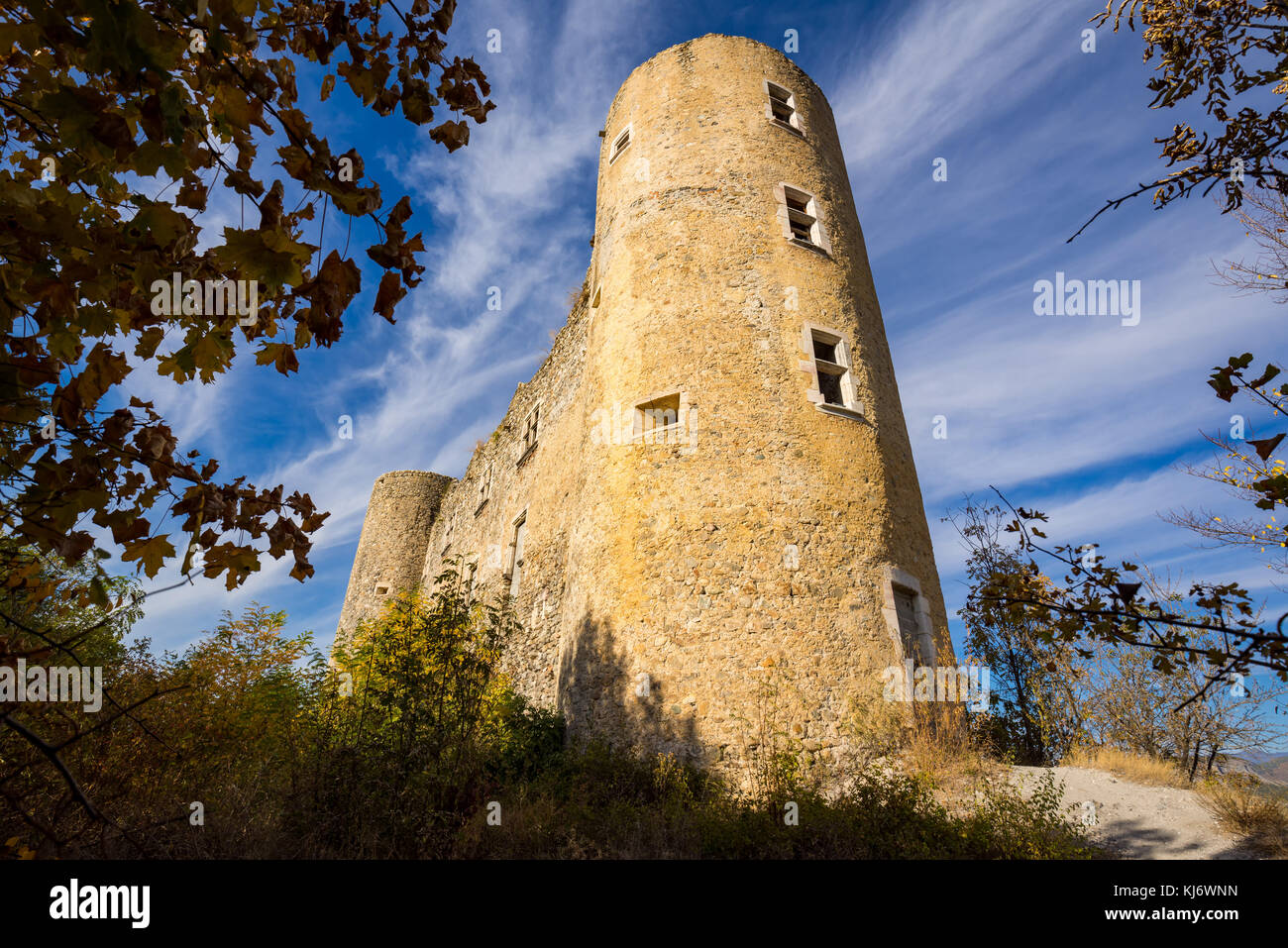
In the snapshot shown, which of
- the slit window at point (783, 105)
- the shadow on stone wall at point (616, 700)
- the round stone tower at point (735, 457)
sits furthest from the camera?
the slit window at point (783, 105)

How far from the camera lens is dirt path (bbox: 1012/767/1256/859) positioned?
15.8 ft

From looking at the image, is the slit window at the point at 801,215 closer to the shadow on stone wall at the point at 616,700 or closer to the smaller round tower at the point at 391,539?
the shadow on stone wall at the point at 616,700

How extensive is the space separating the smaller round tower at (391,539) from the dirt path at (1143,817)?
67.6 feet

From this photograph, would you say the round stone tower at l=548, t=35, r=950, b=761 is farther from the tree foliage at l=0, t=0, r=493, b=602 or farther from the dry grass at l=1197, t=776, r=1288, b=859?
the tree foliage at l=0, t=0, r=493, b=602

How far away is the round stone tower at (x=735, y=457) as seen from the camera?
6.65 m

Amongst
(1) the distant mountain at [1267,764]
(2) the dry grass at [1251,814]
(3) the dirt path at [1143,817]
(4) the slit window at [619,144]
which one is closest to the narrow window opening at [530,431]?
(4) the slit window at [619,144]

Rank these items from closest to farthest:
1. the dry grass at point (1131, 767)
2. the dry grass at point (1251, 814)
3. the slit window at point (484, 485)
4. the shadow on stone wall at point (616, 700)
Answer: the dry grass at point (1251, 814) → the dry grass at point (1131, 767) → the shadow on stone wall at point (616, 700) → the slit window at point (484, 485)

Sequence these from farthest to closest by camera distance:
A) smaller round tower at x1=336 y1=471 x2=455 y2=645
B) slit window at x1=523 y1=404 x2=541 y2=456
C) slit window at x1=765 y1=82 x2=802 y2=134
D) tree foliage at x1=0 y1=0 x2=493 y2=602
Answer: smaller round tower at x1=336 y1=471 x2=455 y2=645 → slit window at x1=523 y1=404 x2=541 y2=456 → slit window at x1=765 y1=82 x2=802 y2=134 → tree foliage at x1=0 y1=0 x2=493 y2=602

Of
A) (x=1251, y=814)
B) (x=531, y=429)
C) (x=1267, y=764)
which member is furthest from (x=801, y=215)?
(x=1267, y=764)

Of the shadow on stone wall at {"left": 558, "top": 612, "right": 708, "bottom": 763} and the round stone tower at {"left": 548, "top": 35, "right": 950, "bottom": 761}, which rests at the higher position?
the round stone tower at {"left": 548, "top": 35, "right": 950, "bottom": 761}

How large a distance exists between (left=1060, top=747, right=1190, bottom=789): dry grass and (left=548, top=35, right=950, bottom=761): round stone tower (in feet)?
6.02

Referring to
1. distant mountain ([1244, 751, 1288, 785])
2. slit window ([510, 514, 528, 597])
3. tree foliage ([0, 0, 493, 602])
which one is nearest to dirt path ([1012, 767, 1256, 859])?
distant mountain ([1244, 751, 1288, 785])

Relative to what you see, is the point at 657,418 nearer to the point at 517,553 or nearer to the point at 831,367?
the point at 831,367
